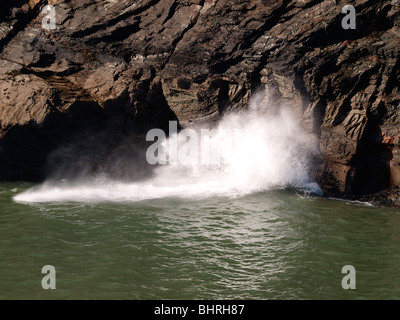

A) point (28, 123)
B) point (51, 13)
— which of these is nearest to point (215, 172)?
point (28, 123)

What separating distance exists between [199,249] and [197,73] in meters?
9.45

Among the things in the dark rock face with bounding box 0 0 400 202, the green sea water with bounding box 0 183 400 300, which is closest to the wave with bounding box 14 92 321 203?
the dark rock face with bounding box 0 0 400 202

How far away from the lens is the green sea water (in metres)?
8.01

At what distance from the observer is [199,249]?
1005cm

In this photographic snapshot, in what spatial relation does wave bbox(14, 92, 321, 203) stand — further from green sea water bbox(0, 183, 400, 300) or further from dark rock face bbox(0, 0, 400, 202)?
green sea water bbox(0, 183, 400, 300)

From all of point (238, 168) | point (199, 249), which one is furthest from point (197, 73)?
point (199, 249)

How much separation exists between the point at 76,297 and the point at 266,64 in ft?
41.7

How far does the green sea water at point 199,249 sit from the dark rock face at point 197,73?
3.38 m

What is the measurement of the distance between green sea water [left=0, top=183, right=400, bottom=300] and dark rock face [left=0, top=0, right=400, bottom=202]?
133 inches

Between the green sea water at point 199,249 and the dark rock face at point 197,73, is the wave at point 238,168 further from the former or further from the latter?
the green sea water at point 199,249

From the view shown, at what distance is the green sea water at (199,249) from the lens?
26.3ft

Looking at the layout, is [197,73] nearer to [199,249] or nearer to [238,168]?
[238,168]

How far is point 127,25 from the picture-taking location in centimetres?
1720
